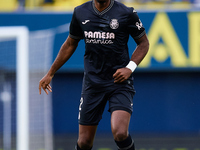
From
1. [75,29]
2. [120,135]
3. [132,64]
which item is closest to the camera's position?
[120,135]

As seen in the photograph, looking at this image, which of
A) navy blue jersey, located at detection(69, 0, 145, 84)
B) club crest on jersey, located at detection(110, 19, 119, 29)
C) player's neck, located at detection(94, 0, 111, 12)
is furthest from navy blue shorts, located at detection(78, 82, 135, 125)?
player's neck, located at detection(94, 0, 111, 12)

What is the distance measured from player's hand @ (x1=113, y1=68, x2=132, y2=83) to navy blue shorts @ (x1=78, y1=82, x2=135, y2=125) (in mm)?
130

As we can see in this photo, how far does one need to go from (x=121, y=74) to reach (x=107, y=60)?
10.3 inches

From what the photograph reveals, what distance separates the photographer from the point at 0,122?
28.0 feet

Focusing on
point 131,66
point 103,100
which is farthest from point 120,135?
point 131,66

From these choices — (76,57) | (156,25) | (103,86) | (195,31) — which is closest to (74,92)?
(76,57)

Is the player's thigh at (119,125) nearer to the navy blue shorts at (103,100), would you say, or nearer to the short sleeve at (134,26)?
the navy blue shorts at (103,100)

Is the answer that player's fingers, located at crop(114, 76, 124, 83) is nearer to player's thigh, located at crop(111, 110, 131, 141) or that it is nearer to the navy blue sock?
player's thigh, located at crop(111, 110, 131, 141)

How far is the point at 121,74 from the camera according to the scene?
4.76m

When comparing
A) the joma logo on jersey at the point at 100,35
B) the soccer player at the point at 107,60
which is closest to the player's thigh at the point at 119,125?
the soccer player at the point at 107,60

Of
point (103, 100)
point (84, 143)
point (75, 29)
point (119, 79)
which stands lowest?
point (84, 143)

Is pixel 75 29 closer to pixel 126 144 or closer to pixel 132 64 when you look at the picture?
pixel 132 64

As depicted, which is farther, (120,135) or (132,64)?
(132,64)

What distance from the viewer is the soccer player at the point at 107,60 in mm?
4836
